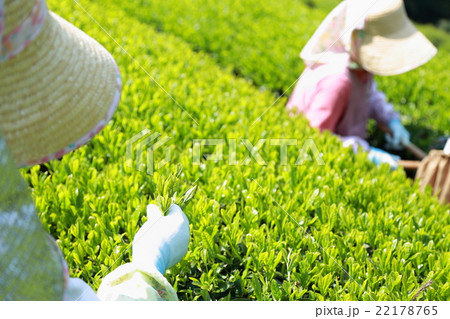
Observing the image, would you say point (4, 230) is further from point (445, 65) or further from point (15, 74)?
point (445, 65)

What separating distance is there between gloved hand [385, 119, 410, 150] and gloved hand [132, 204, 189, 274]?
2.56 m

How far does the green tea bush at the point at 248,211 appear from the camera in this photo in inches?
69.7

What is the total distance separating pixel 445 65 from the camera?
5.32 m

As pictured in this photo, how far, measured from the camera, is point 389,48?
3008 millimetres

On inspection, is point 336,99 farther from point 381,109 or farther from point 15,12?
point 15,12

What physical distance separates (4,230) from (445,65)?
17.4 feet

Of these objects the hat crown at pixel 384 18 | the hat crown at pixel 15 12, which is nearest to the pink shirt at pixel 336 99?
the hat crown at pixel 384 18

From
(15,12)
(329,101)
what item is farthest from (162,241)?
(329,101)

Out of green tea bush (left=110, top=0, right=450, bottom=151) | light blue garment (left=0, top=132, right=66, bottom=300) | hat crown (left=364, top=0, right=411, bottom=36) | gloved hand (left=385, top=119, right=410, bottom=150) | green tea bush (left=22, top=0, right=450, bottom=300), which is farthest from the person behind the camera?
green tea bush (left=110, top=0, right=450, bottom=151)

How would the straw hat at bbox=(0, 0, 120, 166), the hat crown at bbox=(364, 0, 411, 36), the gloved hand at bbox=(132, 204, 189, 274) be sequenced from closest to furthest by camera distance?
1. the straw hat at bbox=(0, 0, 120, 166)
2. the gloved hand at bbox=(132, 204, 189, 274)
3. the hat crown at bbox=(364, 0, 411, 36)

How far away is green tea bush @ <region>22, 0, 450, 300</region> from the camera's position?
1.77 meters

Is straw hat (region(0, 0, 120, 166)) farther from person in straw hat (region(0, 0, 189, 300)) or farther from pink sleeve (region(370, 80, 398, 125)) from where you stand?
pink sleeve (region(370, 80, 398, 125))

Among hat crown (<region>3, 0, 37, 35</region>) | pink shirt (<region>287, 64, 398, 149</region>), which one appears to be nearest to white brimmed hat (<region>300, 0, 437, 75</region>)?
pink shirt (<region>287, 64, 398, 149</region>)
